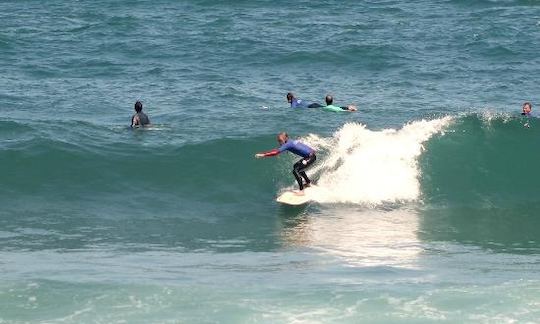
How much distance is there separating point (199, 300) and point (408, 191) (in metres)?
9.19

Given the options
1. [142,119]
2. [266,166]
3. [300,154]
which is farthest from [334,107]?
[300,154]

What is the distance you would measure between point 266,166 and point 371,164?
8.37 feet

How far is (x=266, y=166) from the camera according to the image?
23.9m

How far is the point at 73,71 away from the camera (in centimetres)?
3366

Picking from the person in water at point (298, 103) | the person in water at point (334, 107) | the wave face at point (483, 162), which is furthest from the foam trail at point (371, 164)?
the person in water at point (298, 103)

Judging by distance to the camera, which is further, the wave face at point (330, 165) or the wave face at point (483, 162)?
the wave face at point (483, 162)

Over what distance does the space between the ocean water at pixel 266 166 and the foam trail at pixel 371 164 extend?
0.06 m

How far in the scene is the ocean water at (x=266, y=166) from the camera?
1461 centimetres

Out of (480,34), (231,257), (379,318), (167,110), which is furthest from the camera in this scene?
(480,34)

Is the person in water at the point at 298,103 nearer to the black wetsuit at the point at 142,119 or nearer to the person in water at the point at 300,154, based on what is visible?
the black wetsuit at the point at 142,119

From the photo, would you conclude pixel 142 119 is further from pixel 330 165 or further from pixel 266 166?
pixel 330 165

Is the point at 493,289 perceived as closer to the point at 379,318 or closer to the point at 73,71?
the point at 379,318

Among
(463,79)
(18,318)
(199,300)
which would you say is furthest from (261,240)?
(463,79)

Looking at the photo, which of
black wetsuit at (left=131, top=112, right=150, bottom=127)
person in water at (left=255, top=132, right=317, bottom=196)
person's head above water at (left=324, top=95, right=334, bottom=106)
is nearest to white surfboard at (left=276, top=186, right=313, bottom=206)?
person in water at (left=255, top=132, right=317, bottom=196)
